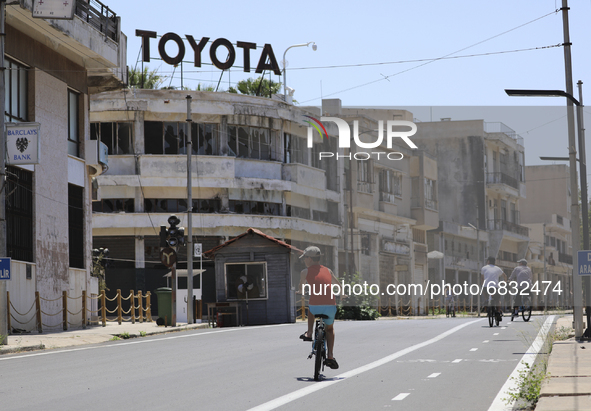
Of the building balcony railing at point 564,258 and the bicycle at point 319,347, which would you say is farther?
the building balcony railing at point 564,258

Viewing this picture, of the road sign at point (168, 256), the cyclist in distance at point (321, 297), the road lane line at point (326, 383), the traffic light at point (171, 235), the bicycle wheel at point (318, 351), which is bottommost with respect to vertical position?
the road lane line at point (326, 383)

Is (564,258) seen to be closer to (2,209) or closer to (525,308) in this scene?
(525,308)

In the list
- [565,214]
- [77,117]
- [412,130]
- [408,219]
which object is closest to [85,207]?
[77,117]

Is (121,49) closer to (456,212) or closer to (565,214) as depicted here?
(456,212)

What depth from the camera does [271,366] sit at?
1391cm

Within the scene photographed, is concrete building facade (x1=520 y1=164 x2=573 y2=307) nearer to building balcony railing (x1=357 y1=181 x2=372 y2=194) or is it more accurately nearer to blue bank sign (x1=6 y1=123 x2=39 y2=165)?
building balcony railing (x1=357 y1=181 x2=372 y2=194)

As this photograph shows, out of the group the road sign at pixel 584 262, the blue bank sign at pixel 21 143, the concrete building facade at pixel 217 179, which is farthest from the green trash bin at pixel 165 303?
Result: the road sign at pixel 584 262

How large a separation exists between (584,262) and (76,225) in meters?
17.9

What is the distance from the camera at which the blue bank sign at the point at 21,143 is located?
21.7m

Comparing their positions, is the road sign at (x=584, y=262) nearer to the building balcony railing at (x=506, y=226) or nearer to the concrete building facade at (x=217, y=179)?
the concrete building facade at (x=217, y=179)

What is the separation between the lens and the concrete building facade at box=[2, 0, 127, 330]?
86.2ft

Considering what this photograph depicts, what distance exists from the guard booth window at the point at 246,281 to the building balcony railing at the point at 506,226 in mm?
46508

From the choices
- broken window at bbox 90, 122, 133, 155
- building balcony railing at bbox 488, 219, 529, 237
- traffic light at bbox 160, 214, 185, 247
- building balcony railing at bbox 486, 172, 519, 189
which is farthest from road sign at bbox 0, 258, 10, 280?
building balcony railing at bbox 488, 219, 529, 237

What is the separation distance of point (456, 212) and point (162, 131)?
33.2 metres
